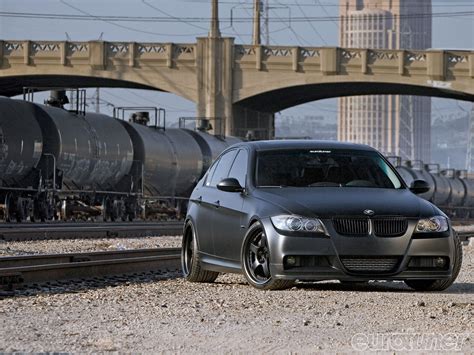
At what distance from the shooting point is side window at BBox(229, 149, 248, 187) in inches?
489

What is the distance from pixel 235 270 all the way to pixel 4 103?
839 inches

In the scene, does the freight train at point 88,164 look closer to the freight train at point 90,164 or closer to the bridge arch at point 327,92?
the freight train at point 90,164

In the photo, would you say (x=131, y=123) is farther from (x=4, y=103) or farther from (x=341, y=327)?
(x=341, y=327)

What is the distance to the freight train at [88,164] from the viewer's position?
110ft

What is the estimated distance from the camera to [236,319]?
9.19m

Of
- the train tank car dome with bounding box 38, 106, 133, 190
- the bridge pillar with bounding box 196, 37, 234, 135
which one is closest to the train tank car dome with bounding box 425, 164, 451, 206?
the bridge pillar with bounding box 196, 37, 234, 135

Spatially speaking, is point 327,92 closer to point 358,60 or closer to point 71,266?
point 358,60

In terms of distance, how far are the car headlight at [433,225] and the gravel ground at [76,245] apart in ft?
29.9

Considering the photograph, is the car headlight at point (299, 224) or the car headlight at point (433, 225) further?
the car headlight at point (433, 225)

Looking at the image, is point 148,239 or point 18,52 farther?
point 18,52

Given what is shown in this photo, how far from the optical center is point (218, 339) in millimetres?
8055

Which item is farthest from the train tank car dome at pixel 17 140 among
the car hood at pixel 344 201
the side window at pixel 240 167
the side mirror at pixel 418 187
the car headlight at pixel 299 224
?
the car headlight at pixel 299 224

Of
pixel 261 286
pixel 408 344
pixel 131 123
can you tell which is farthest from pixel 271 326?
pixel 131 123

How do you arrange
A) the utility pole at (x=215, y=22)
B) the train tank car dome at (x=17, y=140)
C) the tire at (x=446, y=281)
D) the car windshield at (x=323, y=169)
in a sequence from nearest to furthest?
the tire at (x=446, y=281) < the car windshield at (x=323, y=169) < the train tank car dome at (x=17, y=140) < the utility pole at (x=215, y=22)
